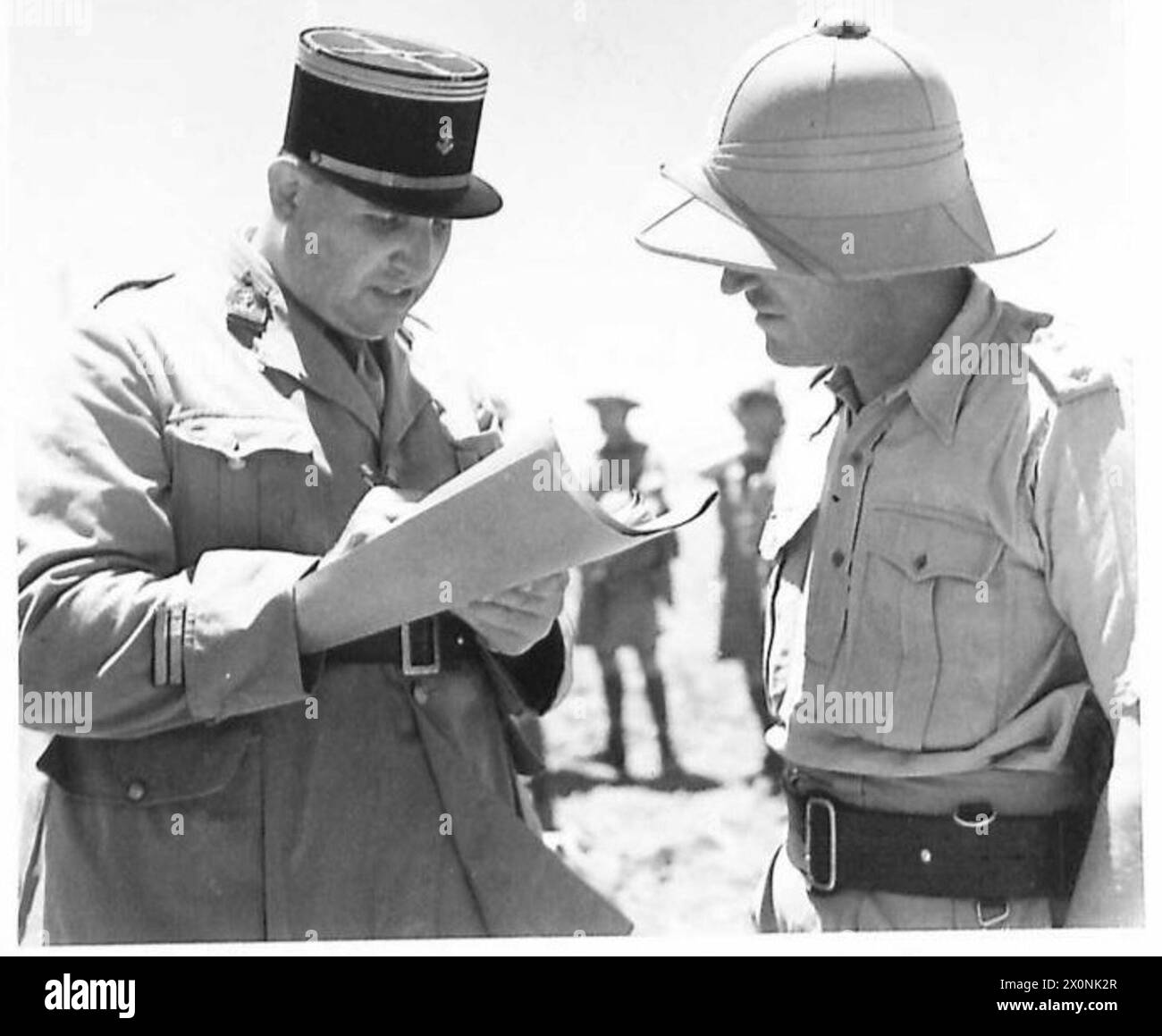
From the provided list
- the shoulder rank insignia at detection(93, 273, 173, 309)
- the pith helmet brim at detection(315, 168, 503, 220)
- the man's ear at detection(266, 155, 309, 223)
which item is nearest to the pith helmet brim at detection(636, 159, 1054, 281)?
the pith helmet brim at detection(315, 168, 503, 220)

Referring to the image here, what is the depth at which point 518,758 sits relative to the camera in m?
4.48

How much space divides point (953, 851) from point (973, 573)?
1.39 feet

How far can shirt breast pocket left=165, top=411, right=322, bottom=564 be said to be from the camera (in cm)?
419

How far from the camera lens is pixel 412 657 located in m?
4.29

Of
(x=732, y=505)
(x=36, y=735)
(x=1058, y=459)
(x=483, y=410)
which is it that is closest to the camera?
(x=1058, y=459)

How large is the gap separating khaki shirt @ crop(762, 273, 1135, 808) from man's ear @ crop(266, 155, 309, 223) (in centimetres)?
97

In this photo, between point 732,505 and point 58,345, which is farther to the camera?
point 732,505

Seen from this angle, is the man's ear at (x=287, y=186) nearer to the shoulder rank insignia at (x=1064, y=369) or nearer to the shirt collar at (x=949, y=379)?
the shirt collar at (x=949, y=379)

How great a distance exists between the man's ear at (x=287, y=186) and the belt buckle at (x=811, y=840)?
126cm

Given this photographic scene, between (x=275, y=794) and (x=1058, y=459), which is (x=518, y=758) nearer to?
(x=275, y=794)

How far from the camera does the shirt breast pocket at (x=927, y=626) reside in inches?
160

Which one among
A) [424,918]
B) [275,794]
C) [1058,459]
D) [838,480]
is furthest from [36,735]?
[1058,459]

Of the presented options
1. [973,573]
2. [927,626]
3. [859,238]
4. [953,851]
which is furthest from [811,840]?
[859,238]

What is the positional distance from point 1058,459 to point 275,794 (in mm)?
1328
